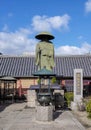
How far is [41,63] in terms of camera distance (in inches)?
615

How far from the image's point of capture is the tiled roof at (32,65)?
2711 centimetres

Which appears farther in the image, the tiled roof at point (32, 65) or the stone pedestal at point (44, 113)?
the tiled roof at point (32, 65)

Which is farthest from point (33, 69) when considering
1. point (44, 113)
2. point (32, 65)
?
point (44, 113)

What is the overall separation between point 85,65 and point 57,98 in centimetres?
1418

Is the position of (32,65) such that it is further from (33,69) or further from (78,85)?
(78,85)

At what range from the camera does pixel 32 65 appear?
96.2 ft

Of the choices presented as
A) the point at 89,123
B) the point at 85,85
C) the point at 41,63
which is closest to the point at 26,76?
the point at 85,85

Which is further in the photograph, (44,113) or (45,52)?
(45,52)

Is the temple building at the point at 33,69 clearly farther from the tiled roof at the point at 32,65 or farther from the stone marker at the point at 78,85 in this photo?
the stone marker at the point at 78,85

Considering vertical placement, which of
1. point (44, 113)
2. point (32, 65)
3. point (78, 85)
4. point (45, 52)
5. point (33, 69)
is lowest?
point (44, 113)

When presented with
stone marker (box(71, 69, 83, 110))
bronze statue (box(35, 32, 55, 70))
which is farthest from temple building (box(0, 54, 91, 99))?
stone marker (box(71, 69, 83, 110))

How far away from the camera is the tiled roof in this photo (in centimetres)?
2711

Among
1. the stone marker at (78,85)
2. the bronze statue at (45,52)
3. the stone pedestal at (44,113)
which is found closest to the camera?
the stone pedestal at (44,113)

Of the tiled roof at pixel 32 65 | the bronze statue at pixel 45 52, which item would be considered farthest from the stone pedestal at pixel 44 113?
the tiled roof at pixel 32 65
